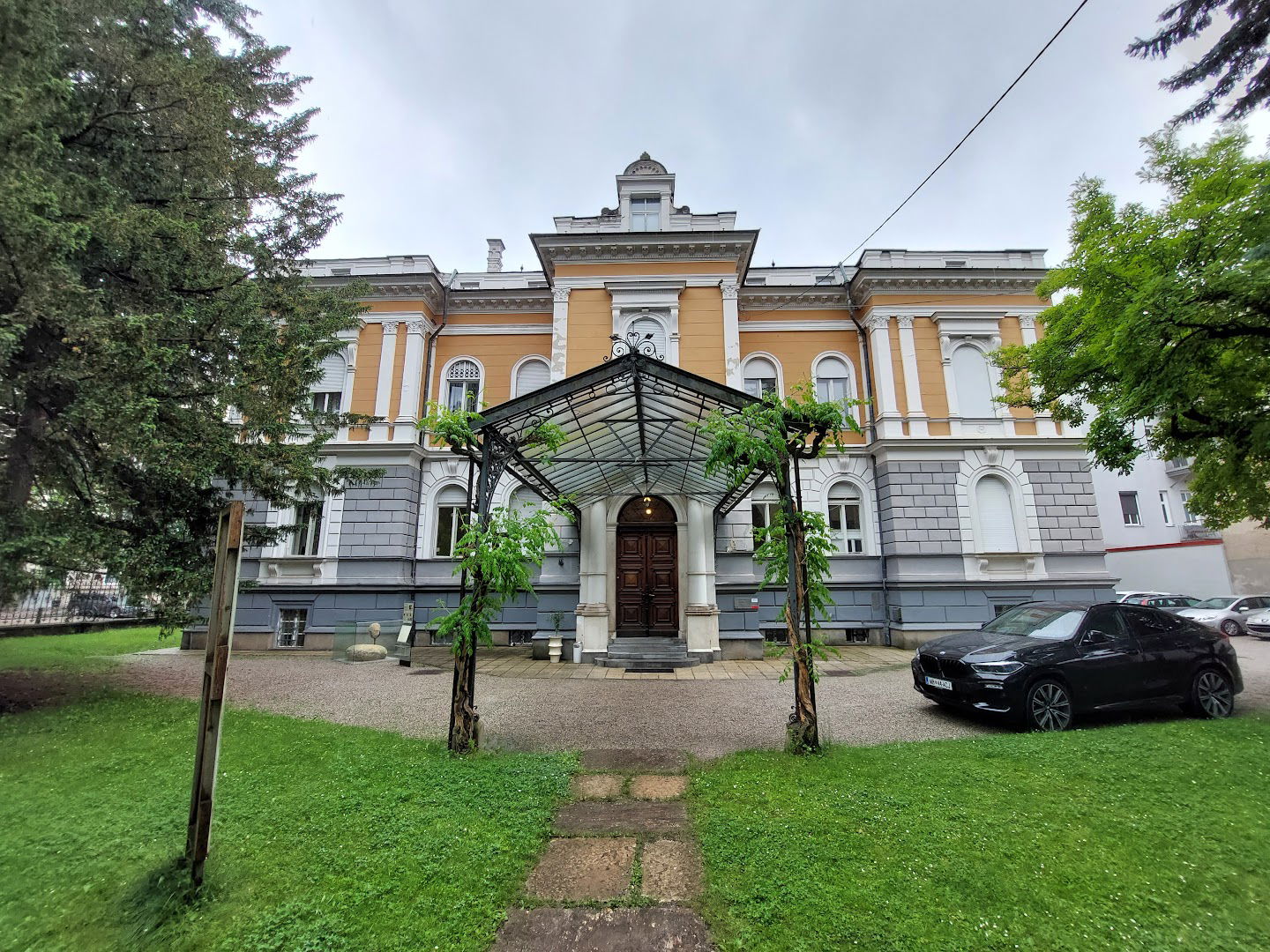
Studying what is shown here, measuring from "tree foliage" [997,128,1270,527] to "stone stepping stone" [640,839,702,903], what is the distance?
22.1 feet

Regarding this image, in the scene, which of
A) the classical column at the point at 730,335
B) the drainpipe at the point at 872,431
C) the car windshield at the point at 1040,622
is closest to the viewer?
the car windshield at the point at 1040,622

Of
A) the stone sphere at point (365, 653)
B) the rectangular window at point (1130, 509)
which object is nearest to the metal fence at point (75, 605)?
the stone sphere at point (365, 653)

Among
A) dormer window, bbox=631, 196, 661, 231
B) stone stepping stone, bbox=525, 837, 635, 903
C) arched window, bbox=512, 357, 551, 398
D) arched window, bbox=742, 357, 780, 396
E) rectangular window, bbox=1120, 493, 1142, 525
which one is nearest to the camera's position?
stone stepping stone, bbox=525, 837, 635, 903

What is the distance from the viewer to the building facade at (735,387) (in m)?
13.6

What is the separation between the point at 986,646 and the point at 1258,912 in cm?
403

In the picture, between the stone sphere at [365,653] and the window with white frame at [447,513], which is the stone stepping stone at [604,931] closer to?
the stone sphere at [365,653]

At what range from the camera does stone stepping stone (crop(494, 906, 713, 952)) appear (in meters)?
2.54

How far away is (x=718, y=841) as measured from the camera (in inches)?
135

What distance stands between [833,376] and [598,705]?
12.0m

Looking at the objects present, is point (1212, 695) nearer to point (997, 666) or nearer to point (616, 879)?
point (997, 666)

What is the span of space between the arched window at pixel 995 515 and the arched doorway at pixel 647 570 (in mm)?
8251

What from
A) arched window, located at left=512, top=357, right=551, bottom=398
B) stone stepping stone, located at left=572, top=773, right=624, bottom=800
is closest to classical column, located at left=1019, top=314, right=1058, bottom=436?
arched window, located at left=512, top=357, right=551, bottom=398

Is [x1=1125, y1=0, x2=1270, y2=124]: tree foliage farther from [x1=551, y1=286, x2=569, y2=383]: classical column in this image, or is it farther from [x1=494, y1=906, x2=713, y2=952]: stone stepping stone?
[x1=551, y1=286, x2=569, y2=383]: classical column

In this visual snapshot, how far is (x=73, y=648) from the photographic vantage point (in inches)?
469
